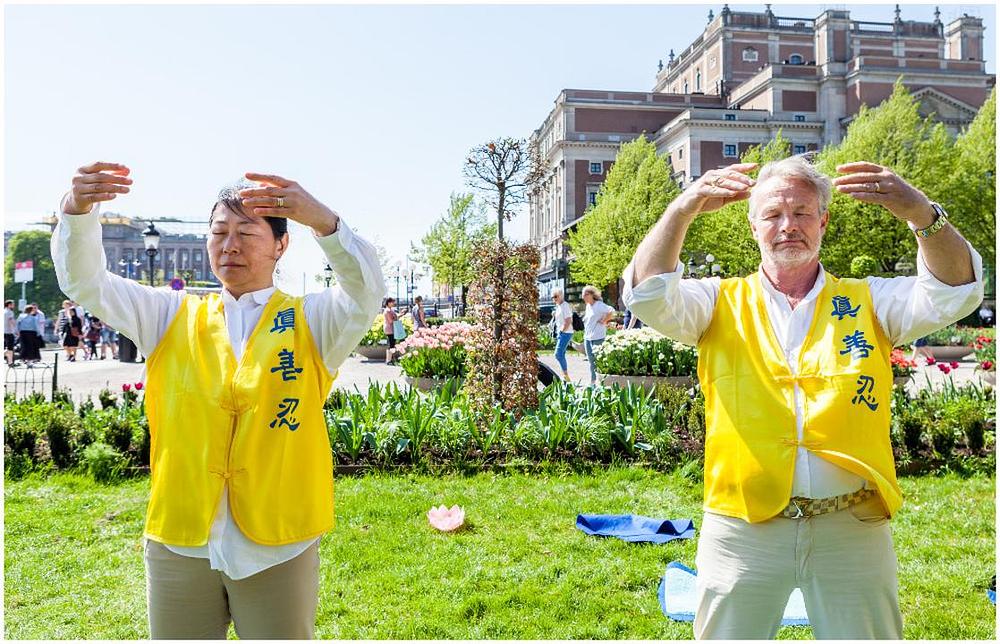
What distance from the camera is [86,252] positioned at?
220cm

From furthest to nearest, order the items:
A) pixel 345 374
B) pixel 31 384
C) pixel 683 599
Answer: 1. pixel 345 374
2. pixel 31 384
3. pixel 683 599

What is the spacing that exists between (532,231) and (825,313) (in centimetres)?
7430

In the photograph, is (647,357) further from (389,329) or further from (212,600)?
(212,600)

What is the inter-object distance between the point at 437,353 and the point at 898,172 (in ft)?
86.3

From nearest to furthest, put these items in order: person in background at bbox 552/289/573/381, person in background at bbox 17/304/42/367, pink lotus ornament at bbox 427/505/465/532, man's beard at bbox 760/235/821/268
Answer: man's beard at bbox 760/235/821/268 → pink lotus ornament at bbox 427/505/465/532 → person in background at bbox 552/289/573/381 → person in background at bbox 17/304/42/367

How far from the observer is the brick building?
5197 centimetres

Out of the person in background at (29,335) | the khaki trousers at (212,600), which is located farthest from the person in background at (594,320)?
the person in background at (29,335)

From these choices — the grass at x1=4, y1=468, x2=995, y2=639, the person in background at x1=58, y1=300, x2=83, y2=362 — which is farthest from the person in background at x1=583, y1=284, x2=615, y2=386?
the person in background at x1=58, y1=300, x2=83, y2=362

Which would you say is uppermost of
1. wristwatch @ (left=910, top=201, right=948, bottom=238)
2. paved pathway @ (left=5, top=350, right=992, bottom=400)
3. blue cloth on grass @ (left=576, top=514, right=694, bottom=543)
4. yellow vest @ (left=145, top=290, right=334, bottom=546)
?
wristwatch @ (left=910, top=201, right=948, bottom=238)

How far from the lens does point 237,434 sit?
2.22 metres

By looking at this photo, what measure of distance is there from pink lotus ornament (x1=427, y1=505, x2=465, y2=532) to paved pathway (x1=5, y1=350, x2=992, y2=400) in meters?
7.55

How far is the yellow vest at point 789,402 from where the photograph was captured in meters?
2.27

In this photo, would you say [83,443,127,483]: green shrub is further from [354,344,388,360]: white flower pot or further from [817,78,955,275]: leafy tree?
[817,78,955,275]: leafy tree

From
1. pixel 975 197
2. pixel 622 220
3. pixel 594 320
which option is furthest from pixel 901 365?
pixel 622 220
